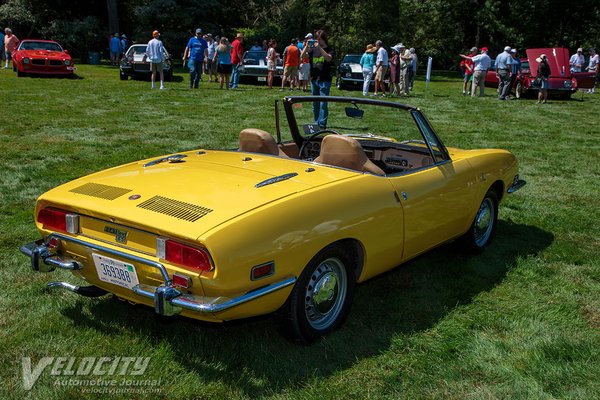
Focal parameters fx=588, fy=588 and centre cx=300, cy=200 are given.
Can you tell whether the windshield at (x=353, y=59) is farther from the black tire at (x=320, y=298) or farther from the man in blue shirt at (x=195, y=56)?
the black tire at (x=320, y=298)

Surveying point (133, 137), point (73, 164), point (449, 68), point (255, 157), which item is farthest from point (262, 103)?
point (449, 68)

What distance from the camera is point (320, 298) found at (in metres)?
3.33

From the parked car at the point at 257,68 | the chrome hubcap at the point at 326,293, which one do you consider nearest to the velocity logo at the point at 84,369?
the chrome hubcap at the point at 326,293

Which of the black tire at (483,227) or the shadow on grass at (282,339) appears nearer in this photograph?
the shadow on grass at (282,339)

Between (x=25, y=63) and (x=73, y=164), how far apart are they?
1285cm

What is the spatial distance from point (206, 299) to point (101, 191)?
1.03 metres

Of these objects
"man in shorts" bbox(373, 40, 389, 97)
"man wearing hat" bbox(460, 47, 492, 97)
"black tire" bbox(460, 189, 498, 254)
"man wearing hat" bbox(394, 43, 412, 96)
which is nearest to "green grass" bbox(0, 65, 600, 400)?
"black tire" bbox(460, 189, 498, 254)

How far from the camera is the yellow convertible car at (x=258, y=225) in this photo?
2.82 meters

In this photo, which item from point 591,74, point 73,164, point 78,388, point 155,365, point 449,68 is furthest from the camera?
point 449,68

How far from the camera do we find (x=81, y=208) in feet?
10.4

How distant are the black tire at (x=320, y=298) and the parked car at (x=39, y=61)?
711 inches

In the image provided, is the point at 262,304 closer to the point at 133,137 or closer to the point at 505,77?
the point at 133,137

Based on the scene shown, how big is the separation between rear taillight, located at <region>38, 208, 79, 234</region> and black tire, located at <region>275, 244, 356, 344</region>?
1.23 m

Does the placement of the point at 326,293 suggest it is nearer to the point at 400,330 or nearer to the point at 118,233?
the point at 400,330
